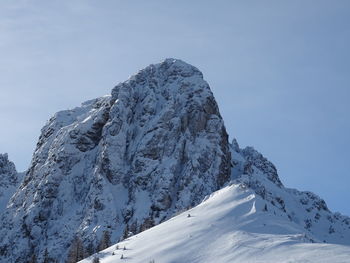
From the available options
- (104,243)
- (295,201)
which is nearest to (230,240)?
(104,243)

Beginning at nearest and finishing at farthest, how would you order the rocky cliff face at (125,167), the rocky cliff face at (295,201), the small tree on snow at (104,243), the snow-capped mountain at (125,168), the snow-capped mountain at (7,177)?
the small tree on snow at (104,243)
the snow-capped mountain at (125,168)
the rocky cliff face at (125,167)
the rocky cliff face at (295,201)
the snow-capped mountain at (7,177)

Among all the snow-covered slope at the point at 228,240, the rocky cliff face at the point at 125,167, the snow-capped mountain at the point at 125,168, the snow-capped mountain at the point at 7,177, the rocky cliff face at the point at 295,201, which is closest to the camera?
the snow-covered slope at the point at 228,240

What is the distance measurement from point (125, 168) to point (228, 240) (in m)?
95.6

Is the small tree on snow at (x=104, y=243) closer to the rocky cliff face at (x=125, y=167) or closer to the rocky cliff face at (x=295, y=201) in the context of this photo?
the rocky cliff face at (x=125, y=167)

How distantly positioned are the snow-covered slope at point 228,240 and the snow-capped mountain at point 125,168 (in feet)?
207

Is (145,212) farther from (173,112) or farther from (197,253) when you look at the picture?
(197,253)

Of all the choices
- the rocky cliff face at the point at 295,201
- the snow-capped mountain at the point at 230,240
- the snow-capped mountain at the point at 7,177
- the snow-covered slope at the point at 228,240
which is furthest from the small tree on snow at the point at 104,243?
the snow-capped mountain at the point at 7,177

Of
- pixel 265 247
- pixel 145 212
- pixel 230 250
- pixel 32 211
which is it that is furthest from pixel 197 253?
pixel 32 211

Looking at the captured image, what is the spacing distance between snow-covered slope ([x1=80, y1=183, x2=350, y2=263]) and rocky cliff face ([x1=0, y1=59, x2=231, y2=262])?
222ft

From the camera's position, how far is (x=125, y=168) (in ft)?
423

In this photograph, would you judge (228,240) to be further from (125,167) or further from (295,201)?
(295,201)

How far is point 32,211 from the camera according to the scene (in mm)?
130000

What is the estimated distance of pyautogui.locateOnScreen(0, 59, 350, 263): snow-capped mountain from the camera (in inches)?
4609

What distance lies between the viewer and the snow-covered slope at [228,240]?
30516mm
